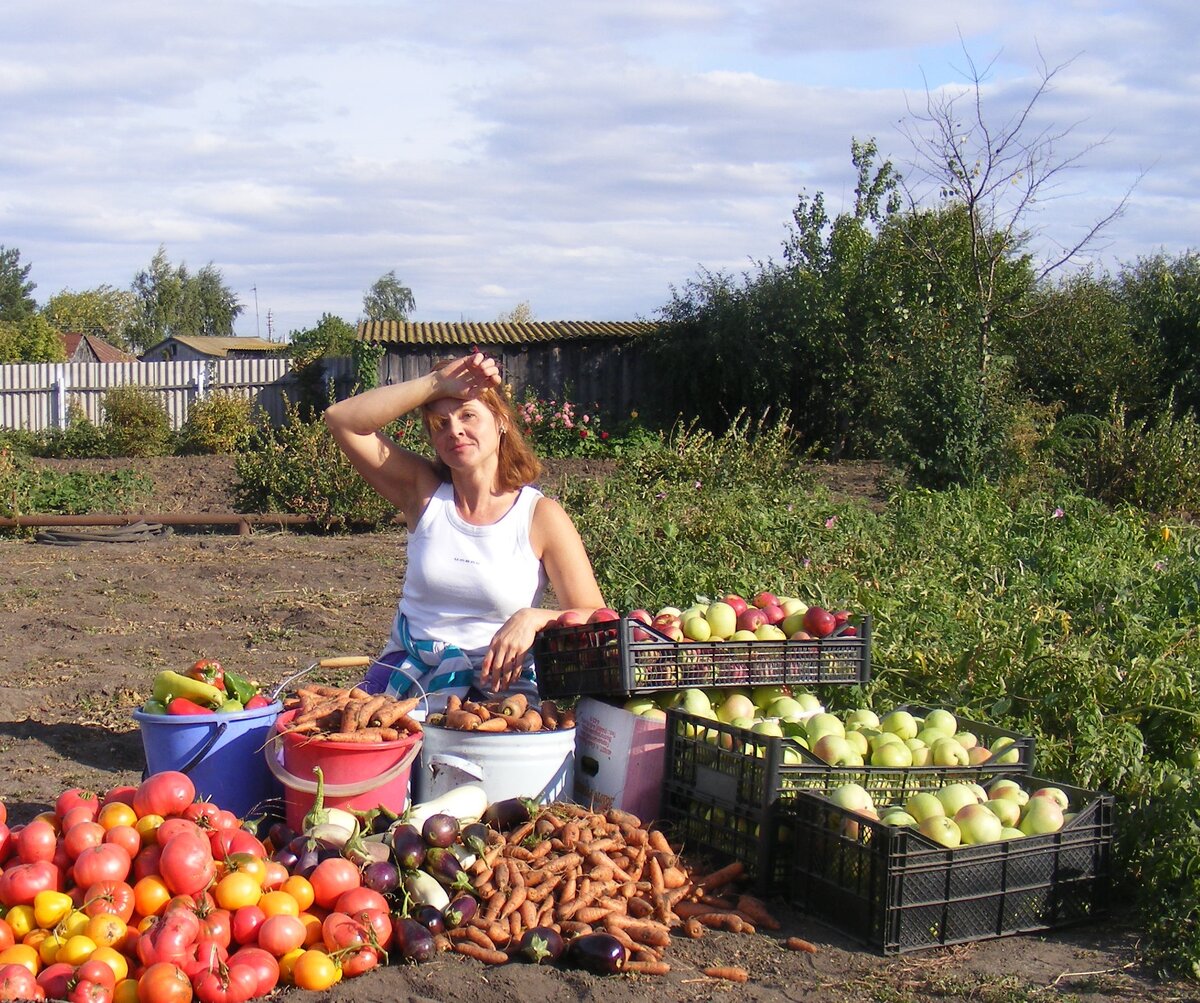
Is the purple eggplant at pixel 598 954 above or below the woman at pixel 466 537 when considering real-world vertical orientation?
below

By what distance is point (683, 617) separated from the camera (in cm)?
455

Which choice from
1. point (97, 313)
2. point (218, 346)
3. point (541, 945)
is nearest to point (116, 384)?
point (541, 945)

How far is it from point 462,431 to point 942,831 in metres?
2.09

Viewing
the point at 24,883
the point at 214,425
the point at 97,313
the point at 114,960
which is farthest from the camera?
the point at 97,313

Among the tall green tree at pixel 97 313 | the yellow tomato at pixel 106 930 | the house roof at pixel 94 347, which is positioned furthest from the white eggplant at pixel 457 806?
the tall green tree at pixel 97 313

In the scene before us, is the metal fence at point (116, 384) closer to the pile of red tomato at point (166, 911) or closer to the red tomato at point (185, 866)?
the pile of red tomato at point (166, 911)

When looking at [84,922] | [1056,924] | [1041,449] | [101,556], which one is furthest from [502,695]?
[1041,449]

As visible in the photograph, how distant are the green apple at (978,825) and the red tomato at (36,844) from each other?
2572 mm

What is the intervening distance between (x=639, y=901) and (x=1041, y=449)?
1059cm

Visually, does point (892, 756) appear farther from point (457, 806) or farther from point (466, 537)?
point (466, 537)

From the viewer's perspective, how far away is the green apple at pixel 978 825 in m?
3.74

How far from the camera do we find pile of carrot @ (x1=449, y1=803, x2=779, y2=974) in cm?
353

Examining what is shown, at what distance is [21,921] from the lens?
329cm

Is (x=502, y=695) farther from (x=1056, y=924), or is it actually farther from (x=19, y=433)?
(x=19, y=433)
